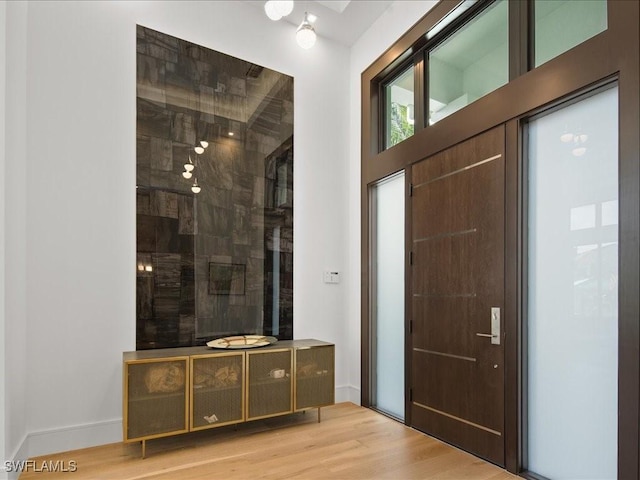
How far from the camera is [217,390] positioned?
323cm

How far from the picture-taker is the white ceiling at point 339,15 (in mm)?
3990

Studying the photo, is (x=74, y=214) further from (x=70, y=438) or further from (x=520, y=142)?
(x=520, y=142)

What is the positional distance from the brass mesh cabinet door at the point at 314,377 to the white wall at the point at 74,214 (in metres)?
1.33

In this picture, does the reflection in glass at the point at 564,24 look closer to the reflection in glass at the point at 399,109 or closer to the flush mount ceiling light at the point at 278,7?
the reflection in glass at the point at 399,109

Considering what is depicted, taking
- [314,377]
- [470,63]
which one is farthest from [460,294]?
[470,63]

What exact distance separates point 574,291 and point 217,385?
2458 millimetres

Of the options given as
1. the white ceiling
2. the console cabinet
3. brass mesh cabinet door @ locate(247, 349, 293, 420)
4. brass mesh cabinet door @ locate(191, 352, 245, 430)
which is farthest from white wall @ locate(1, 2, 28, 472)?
the white ceiling

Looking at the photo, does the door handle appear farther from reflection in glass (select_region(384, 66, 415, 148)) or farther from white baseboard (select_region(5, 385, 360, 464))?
white baseboard (select_region(5, 385, 360, 464))

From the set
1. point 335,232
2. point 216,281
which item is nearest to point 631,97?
point 335,232

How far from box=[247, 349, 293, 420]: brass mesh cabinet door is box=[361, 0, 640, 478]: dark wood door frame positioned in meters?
0.97

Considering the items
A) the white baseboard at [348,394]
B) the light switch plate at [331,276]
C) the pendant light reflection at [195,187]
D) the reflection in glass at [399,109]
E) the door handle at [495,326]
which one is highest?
the reflection in glass at [399,109]

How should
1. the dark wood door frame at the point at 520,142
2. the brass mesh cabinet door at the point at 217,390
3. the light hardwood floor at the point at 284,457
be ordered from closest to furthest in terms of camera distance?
the dark wood door frame at the point at 520,142, the light hardwood floor at the point at 284,457, the brass mesh cabinet door at the point at 217,390

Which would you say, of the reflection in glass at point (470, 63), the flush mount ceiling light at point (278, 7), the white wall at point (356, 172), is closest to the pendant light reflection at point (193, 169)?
the flush mount ceiling light at point (278, 7)

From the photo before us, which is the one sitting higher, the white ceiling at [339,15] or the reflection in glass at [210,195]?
the white ceiling at [339,15]
